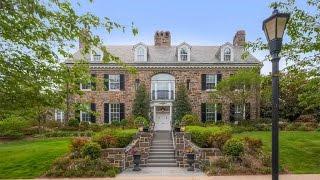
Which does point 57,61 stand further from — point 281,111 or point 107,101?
point 281,111

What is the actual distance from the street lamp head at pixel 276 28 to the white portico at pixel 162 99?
32.4 m

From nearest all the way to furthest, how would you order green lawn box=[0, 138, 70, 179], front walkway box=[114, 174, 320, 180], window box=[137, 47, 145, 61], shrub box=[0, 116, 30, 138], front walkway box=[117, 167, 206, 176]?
front walkway box=[114, 174, 320, 180]
front walkway box=[117, 167, 206, 176]
green lawn box=[0, 138, 70, 179]
shrub box=[0, 116, 30, 138]
window box=[137, 47, 145, 61]

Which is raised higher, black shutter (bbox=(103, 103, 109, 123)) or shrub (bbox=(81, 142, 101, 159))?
black shutter (bbox=(103, 103, 109, 123))

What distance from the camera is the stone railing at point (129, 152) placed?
65.3ft

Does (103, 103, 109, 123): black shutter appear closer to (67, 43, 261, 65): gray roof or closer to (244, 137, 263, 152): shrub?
(67, 43, 261, 65): gray roof

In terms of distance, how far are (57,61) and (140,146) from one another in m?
14.8

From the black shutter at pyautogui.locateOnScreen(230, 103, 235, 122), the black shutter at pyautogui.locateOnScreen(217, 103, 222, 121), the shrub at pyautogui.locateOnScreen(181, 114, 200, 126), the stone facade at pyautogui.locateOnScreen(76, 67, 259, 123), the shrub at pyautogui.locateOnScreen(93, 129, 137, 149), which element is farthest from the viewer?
the stone facade at pyautogui.locateOnScreen(76, 67, 259, 123)

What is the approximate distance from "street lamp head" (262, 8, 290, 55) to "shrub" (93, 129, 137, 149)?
15.6 metres

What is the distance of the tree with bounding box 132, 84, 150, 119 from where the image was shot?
3841 cm

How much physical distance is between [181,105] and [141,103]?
134 inches

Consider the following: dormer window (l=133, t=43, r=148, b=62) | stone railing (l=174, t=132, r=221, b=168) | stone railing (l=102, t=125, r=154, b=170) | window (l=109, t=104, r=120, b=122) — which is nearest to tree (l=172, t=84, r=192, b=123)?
dormer window (l=133, t=43, r=148, b=62)

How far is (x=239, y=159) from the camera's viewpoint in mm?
19453

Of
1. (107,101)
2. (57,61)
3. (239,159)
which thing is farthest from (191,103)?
(57,61)

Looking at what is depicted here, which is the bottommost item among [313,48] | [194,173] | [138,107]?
[194,173]
